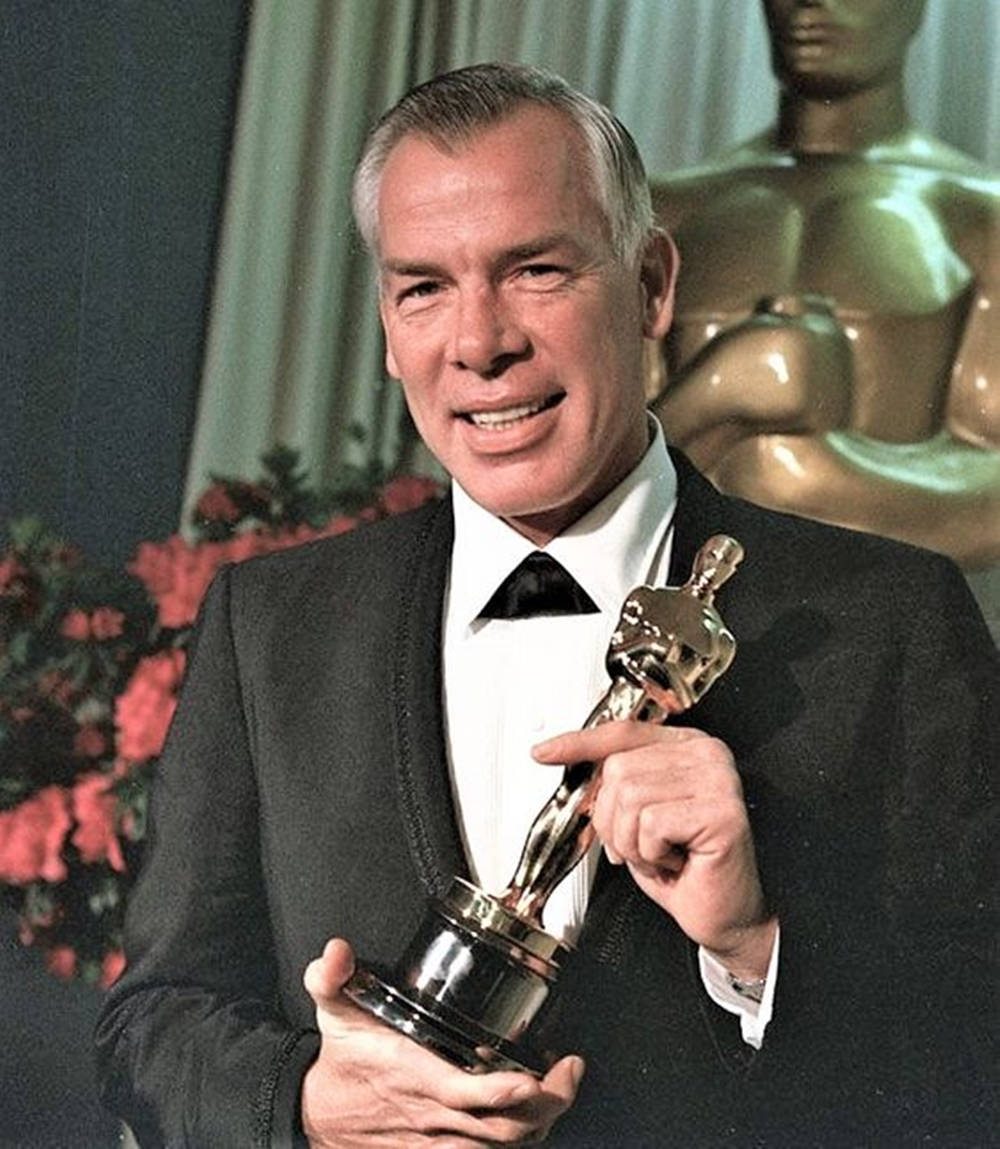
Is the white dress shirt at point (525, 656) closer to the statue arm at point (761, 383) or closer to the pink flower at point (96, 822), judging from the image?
the statue arm at point (761, 383)

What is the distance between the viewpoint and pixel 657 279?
126 cm

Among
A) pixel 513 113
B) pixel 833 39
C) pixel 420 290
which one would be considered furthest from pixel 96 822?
pixel 833 39

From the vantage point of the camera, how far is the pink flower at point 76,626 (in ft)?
4.44

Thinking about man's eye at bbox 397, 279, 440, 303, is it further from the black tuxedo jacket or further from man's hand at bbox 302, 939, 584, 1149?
man's hand at bbox 302, 939, 584, 1149

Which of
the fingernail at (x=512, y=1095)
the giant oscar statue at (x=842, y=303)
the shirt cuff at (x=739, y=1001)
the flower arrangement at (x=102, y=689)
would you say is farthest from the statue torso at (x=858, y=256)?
the fingernail at (x=512, y=1095)


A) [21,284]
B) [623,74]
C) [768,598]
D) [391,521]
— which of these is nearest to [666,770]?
[768,598]

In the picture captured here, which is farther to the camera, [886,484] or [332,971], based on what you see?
[886,484]

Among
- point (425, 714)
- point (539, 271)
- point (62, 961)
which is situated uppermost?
point (539, 271)

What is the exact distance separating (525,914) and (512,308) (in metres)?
0.32

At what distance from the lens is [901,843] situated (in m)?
1.22

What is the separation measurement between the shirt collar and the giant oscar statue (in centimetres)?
6

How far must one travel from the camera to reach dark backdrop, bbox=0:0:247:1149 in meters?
1.35

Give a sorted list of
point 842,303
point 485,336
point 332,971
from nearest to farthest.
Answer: point 332,971
point 485,336
point 842,303

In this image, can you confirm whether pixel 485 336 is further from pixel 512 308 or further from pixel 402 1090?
pixel 402 1090
